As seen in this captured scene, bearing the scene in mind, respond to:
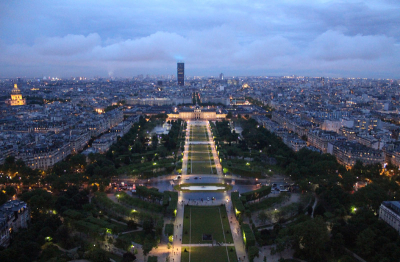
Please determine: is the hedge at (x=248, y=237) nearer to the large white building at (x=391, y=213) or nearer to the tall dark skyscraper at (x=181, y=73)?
the large white building at (x=391, y=213)

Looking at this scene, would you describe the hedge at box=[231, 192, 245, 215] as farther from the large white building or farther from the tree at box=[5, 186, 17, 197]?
the tree at box=[5, 186, 17, 197]

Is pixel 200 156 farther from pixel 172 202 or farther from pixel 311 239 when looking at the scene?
pixel 311 239

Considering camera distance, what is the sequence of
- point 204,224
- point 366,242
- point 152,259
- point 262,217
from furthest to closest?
point 204,224, point 262,217, point 366,242, point 152,259

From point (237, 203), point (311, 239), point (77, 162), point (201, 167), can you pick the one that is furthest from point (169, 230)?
point (77, 162)

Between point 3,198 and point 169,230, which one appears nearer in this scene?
point 169,230

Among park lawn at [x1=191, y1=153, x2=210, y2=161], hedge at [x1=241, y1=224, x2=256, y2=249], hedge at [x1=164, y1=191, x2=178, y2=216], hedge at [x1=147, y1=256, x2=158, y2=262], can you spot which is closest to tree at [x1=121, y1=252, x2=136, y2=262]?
hedge at [x1=147, y1=256, x2=158, y2=262]

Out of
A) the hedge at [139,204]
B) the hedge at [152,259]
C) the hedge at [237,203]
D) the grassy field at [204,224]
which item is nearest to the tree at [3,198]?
the hedge at [139,204]

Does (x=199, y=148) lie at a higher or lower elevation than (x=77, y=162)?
lower
